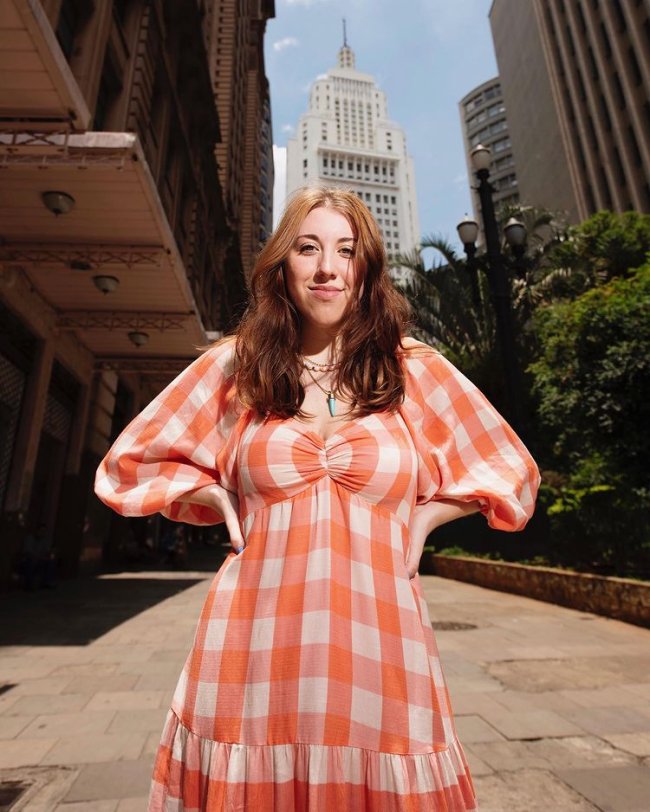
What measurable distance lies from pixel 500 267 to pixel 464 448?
9365 millimetres

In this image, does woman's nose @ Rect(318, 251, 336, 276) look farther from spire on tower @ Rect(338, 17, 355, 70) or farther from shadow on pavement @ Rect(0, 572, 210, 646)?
spire on tower @ Rect(338, 17, 355, 70)

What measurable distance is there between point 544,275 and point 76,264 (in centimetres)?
1380

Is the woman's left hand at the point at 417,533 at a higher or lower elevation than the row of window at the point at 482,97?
lower

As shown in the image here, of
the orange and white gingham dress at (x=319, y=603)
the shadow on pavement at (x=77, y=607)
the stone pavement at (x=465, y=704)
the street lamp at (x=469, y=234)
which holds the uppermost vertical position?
the street lamp at (x=469, y=234)

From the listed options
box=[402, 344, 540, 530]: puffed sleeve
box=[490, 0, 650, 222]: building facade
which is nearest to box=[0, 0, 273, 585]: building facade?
box=[402, 344, 540, 530]: puffed sleeve

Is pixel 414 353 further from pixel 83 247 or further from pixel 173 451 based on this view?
pixel 83 247

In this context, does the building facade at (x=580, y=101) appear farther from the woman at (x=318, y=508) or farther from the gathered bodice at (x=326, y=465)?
the gathered bodice at (x=326, y=465)

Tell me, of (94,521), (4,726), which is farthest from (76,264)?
(4,726)

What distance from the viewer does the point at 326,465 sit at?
133 centimetres

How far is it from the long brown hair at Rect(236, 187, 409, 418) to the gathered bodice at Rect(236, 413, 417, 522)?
100 millimetres

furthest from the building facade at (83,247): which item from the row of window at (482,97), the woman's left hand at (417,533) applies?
the row of window at (482,97)

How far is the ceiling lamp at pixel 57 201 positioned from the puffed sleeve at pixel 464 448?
28.2 ft

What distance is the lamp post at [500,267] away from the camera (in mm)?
9391

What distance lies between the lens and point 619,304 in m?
10.8
